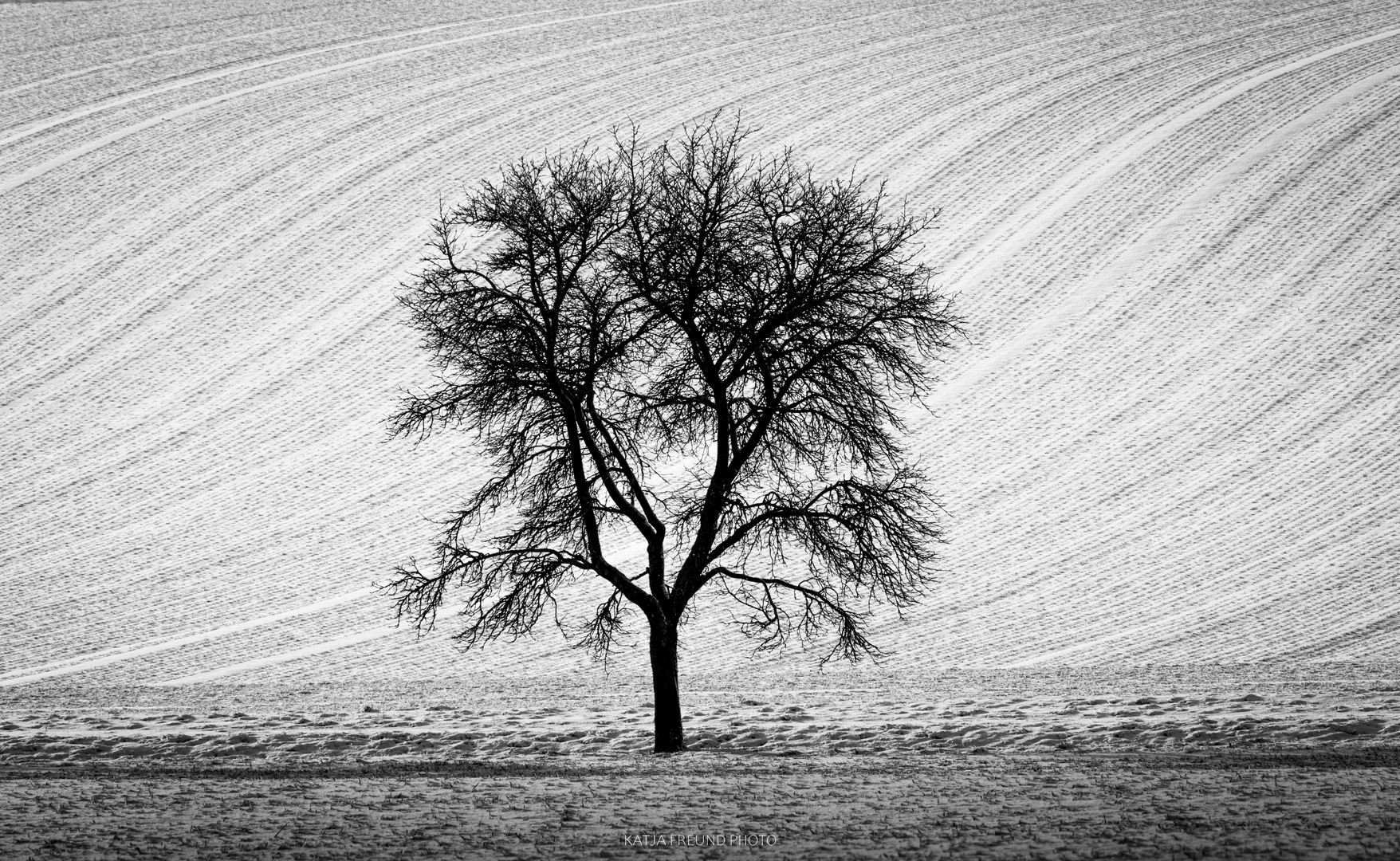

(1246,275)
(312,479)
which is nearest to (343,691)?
(312,479)

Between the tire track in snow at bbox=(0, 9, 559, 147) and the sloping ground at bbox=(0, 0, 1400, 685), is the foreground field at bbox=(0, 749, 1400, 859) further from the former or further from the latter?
the tire track in snow at bbox=(0, 9, 559, 147)

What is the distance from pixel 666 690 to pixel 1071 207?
31.3m

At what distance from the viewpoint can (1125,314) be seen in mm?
36219

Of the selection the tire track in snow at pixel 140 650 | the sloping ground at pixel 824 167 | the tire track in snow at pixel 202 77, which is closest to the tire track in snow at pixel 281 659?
the sloping ground at pixel 824 167

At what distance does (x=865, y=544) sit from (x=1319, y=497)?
17.4 m

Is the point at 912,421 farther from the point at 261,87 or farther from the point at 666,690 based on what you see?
the point at 261,87

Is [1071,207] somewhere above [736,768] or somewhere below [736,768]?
above

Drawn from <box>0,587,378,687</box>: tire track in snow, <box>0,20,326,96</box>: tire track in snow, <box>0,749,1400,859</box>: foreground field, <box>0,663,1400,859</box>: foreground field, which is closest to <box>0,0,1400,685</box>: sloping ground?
<box>0,587,378,687</box>: tire track in snow

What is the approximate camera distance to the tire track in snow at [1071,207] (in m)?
35.2

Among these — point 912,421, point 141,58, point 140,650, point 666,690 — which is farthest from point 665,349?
point 141,58

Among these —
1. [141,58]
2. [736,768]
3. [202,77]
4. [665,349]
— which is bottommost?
[736,768]

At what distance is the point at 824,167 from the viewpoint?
42969 millimetres

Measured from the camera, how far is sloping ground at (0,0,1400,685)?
81.7 feet

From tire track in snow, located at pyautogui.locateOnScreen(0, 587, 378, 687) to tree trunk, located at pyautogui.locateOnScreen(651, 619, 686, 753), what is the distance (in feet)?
42.8
